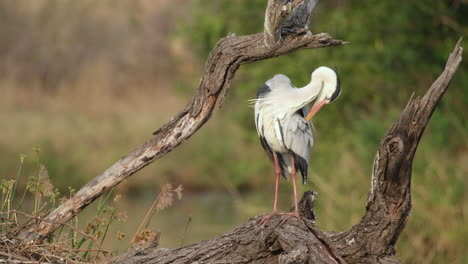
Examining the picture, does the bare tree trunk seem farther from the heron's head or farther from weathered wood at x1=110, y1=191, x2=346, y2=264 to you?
the heron's head

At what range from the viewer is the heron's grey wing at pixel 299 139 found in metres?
4.38

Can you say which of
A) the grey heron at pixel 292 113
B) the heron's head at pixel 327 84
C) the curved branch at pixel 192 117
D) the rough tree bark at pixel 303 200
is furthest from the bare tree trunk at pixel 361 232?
the heron's head at pixel 327 84

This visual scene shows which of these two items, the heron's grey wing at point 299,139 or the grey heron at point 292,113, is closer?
the grey heron at point 292,113

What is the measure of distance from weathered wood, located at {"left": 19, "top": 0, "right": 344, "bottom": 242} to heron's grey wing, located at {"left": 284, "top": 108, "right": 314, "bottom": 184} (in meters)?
0.40

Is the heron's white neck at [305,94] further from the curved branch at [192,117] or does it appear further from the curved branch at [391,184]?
the curved branch at [391,184]

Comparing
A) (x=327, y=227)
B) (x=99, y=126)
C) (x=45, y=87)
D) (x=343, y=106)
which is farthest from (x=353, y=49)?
(x=45, y=87)

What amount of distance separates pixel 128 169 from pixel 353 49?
23.6 ft

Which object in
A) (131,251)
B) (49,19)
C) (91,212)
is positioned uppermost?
(49,19)

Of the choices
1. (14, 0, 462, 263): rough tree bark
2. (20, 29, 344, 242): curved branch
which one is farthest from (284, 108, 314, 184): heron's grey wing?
(20, 29, 344, 242): curved branch

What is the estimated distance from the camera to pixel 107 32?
62.4 ft

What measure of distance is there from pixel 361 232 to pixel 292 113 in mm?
752

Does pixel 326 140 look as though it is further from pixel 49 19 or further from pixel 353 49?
pixel 49 19

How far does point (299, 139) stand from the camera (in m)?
4.40

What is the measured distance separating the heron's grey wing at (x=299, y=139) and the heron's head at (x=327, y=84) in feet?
0.62
